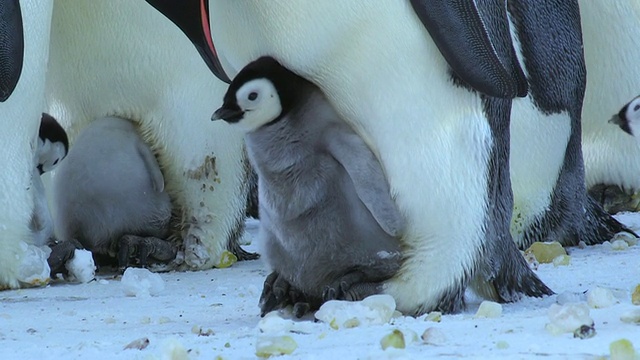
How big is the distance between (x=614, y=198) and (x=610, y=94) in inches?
13.2

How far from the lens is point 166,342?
176 cm

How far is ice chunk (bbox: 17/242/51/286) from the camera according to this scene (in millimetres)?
3002

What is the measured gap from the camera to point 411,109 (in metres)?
2.21

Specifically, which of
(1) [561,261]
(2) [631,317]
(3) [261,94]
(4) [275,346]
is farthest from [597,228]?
(4) [275,346]

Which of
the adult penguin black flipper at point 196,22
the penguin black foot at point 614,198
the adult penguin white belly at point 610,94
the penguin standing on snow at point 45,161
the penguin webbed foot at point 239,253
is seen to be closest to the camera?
the adult penguin black flipper at point 196,22

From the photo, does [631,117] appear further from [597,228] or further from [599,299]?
[599,299]

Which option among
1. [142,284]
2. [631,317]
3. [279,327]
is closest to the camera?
[631,317]

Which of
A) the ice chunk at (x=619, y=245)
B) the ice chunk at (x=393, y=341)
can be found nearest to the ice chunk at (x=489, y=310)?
the ice chunk at (x=393, y=341)

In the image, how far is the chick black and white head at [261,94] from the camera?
2.21m

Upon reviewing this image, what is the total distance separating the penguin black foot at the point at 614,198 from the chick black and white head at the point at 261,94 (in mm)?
2299

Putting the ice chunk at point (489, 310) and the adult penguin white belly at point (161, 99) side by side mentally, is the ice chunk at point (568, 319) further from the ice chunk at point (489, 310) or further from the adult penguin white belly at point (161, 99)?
the adult penguin white belly at point (161, 99)

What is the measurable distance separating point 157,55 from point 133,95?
0.39ft

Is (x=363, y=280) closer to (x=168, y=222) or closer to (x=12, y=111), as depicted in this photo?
(x=12, y=111)

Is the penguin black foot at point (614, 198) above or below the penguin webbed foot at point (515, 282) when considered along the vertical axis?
below
